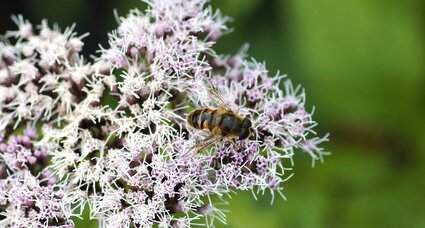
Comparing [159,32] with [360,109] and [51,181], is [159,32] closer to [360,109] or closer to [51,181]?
[51,181]

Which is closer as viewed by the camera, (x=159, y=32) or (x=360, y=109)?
(x=159, y=32)

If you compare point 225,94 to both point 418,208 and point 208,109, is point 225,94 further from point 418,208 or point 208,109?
point 418,208

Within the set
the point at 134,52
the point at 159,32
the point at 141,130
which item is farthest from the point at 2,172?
the point at 159,32

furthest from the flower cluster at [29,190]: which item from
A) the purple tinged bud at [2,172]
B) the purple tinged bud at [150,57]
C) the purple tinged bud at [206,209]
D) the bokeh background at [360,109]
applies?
the bokeh background at [360,109]

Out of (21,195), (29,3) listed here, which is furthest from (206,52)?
(29,3)

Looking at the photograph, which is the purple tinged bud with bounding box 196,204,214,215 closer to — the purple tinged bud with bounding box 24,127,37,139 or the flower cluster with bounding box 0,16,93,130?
the flower cluster with bounding box 0,16,93,130
